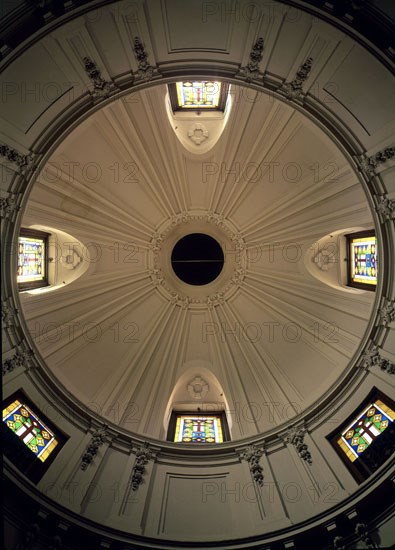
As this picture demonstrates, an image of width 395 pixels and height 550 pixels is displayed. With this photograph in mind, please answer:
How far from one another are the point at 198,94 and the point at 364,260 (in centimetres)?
845

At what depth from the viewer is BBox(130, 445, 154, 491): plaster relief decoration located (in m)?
A: 15.1

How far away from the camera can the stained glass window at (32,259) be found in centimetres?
1703

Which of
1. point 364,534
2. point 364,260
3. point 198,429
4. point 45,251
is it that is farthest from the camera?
point 45,251

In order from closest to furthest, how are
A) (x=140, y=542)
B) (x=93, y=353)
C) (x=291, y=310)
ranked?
(x=140, y=542) < (x=93, y=353) < (x=291, y=310)

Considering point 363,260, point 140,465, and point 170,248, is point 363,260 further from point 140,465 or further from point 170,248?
point 140,465

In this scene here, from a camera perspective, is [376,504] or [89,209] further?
[89,209]

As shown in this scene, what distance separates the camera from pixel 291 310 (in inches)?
853

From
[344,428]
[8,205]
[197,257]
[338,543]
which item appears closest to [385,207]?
[344,428]

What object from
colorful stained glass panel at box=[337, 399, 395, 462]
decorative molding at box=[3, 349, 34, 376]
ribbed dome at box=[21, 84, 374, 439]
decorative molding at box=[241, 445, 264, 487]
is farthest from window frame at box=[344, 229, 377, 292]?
decorative molding at box=[3, 349, 34, 376]

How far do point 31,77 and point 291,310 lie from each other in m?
13.8

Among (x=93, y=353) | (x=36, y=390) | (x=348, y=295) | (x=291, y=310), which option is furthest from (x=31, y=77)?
(x=291, y=310)

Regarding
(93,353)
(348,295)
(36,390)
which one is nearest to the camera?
(36,390)

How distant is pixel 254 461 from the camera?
615 inches

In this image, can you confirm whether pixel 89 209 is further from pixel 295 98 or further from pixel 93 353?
pixel 295 98
